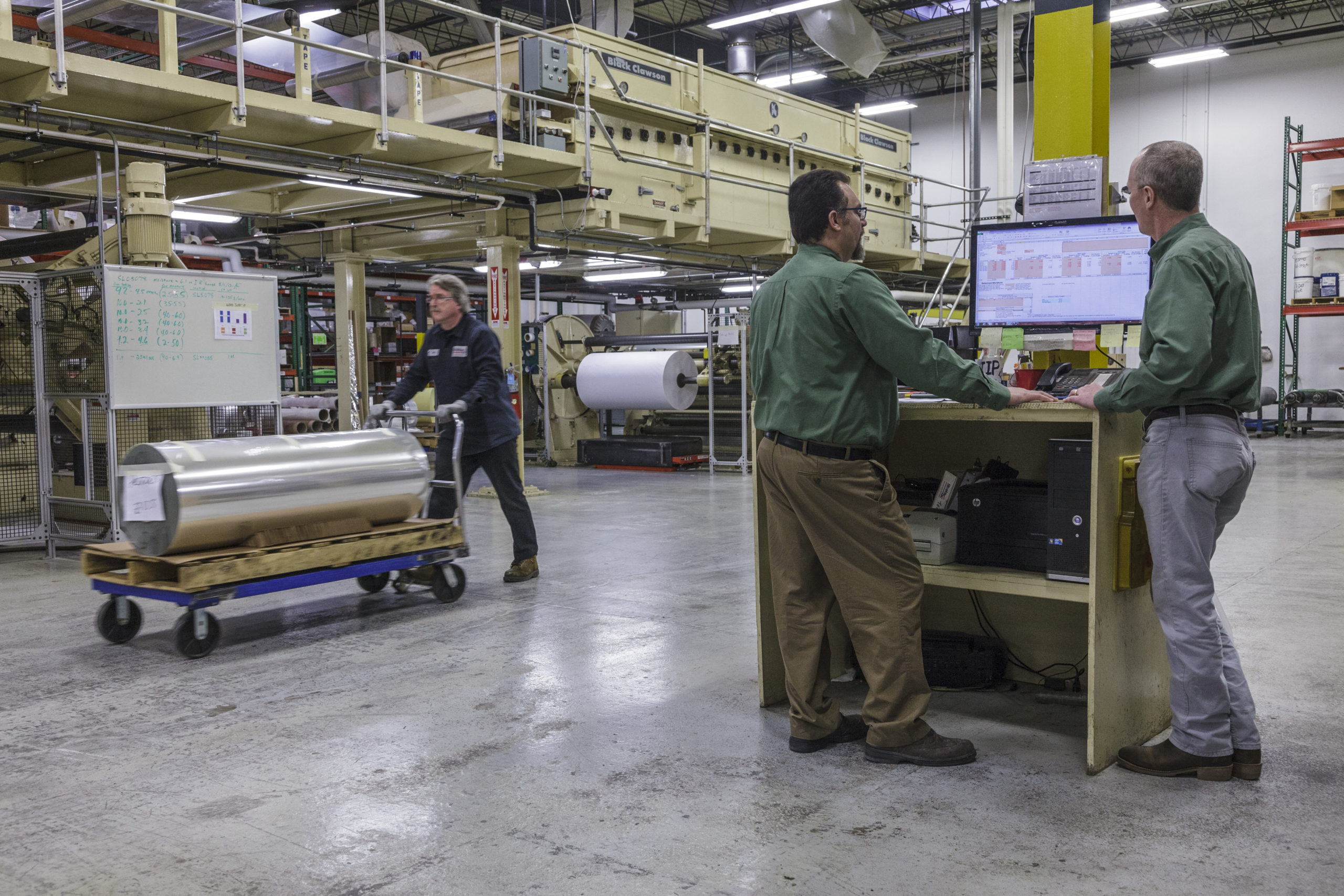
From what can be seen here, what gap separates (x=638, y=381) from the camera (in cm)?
1356

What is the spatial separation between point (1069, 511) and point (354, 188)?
22.8 ft

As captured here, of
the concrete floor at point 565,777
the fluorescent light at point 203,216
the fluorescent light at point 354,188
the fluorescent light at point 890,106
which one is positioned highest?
the fluorescent light at point 890,106

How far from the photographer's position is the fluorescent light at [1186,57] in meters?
17.8

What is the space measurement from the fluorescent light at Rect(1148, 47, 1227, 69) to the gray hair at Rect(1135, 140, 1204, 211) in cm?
1719

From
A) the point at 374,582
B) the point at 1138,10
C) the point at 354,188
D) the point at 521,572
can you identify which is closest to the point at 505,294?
the point at 354,188

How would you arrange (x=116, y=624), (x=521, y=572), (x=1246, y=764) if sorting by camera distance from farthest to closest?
(x=521, y=572), (x=116, y=624), (x=1246, y=764)

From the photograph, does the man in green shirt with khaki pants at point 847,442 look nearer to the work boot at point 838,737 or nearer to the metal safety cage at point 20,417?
the work boot at point 838,737

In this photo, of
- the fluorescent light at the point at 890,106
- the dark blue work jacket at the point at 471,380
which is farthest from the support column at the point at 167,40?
the fluorescent light at the point at 890,106

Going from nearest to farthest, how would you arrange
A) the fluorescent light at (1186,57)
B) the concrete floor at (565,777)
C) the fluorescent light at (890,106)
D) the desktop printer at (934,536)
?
1. the concrete floor at (565,777)
2. the desktop printer at (934,536)
3. the fluorescent light at (1186,57)
4. the fluorescent light at (890,106)

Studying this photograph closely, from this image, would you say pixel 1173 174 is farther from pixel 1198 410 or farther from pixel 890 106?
pixel 890 106

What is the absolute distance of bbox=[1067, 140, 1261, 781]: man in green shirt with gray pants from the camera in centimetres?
283

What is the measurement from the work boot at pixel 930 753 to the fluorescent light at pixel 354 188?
6.84 m

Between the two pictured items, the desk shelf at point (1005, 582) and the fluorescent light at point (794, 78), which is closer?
the desk shelf at point (1005, 582)

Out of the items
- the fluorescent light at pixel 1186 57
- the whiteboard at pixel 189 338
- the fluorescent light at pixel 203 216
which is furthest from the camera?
the fluorescent light at pixel 1186 57
